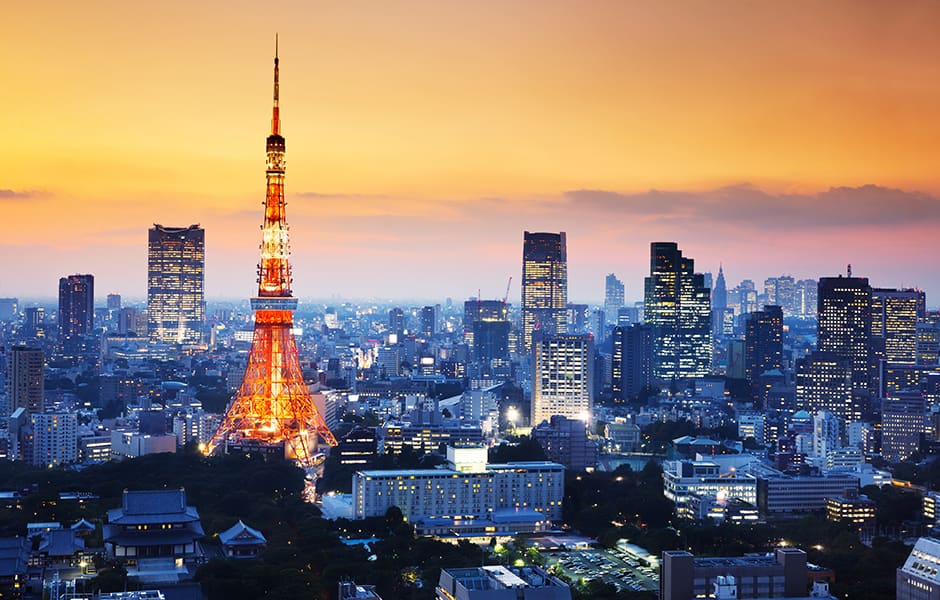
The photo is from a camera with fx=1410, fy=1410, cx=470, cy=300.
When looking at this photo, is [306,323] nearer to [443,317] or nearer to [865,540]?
[443,317]

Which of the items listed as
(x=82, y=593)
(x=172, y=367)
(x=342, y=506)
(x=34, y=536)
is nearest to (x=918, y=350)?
(x=172, y=367)

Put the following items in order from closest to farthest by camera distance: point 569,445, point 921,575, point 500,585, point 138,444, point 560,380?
point 500,585 → point 921,575 → point 569,445 → point 138,444 → point 560,380

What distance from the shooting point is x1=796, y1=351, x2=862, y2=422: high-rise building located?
45.1 meters

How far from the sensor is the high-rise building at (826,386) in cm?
4509

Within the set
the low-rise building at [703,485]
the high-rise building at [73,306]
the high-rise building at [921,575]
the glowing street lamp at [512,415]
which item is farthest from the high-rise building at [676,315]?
the high-rise building at [921,575]

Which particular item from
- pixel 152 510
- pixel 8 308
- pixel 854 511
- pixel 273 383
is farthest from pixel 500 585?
pixel 8 308

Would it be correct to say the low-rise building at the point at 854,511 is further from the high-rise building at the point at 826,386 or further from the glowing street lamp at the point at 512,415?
the high-rise building at the point at 826,386

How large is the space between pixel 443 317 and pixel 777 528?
7530 cm

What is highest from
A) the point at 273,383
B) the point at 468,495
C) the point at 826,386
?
the point at 273,383

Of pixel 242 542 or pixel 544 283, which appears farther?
pixel 544 283

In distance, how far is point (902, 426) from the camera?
3728cm

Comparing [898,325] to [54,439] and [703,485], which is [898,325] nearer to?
[703,485]

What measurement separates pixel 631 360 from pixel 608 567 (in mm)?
34441

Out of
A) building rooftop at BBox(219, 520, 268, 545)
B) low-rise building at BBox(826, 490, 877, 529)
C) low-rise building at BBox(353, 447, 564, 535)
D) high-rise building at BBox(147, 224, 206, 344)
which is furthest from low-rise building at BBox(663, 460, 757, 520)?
high-rise building at BBox(147, 224, 206, 344)
